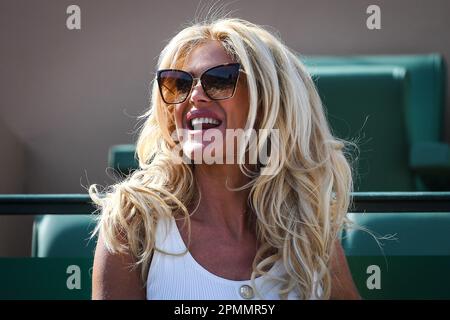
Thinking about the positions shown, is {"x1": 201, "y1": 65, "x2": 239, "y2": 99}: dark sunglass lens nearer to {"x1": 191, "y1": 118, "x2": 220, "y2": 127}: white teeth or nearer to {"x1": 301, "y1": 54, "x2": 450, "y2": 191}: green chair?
{"x1": 191, "y1": 118, "x2": 220, "y2": 127}: white teeth

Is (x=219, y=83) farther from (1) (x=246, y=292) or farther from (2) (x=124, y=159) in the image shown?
(2) (x=124, y=159)

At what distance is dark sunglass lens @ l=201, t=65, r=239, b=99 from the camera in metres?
1.97

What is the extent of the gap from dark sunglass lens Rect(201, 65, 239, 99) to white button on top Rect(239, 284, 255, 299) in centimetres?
41

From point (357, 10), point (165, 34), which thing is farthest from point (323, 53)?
point (165, 34)

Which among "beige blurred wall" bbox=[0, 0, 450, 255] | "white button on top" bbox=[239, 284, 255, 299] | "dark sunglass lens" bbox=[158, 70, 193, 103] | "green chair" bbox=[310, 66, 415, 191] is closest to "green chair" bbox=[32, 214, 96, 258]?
"dark sunglass lens" bbox=[158, 70, 193, 103]

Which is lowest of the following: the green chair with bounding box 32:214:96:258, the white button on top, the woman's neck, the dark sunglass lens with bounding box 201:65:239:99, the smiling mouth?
the white button on top

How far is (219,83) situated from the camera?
6.46 ft

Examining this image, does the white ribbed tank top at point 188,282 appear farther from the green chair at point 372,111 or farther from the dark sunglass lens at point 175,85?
the green chair at point 372,111

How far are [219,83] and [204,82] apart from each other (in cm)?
3

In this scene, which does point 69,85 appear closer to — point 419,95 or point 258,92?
point 419,95

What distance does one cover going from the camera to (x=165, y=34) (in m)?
3.48

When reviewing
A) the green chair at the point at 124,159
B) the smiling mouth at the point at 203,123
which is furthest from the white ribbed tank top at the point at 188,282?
the green chair at the point at 124,159

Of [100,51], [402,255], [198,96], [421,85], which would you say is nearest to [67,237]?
[198,96]

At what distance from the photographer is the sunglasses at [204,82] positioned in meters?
1.97
